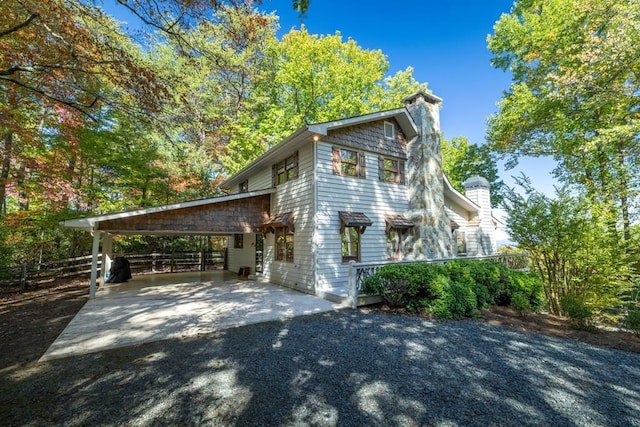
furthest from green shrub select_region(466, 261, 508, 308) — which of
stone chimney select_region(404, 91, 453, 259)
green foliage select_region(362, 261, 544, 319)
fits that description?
stone chimney select_region(404, 91, 453, 259)

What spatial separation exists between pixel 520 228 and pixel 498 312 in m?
2.42

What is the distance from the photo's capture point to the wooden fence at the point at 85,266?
32.2 ft

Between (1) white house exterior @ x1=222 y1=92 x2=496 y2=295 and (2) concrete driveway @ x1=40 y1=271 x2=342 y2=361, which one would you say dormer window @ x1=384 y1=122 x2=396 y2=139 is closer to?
(1) white house exterior @ x1=222 y1=92 x2=496 y2=295

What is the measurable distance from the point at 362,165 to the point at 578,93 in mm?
10966

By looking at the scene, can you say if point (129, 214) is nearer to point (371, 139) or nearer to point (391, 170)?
point (371, 139)

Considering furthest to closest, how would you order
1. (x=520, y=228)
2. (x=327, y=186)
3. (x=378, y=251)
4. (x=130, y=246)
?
1. (x=130, y=246)
2. (x=378, y=251)
3. (x=327, y=186)
4. (x=520, y=228)

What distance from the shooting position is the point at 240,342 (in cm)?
470

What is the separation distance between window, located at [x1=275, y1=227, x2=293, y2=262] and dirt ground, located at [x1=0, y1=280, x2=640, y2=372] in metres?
4.26

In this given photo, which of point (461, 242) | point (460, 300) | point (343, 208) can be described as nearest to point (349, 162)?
point (343, 208)

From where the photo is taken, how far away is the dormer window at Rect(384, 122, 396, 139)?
1076cm

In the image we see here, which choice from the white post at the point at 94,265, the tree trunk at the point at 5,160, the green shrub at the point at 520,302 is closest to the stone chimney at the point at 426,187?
the green shrub at the point at 520,302

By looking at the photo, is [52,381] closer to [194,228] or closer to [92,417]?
[92,417]

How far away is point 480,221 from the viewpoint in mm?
13836

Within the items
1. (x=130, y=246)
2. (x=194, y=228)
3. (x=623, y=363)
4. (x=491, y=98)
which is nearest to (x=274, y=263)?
(x=194, y=228)
